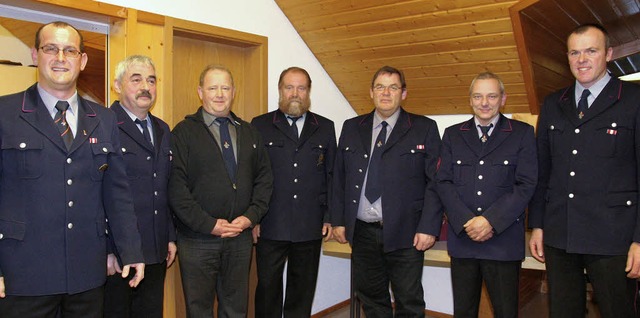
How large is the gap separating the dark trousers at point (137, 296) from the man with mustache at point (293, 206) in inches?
28.0

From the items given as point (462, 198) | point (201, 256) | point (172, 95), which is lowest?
point (201, 256)

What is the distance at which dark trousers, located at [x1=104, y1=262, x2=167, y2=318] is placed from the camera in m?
2.33

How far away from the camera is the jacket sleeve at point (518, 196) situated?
248cm

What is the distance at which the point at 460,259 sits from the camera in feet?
8.55

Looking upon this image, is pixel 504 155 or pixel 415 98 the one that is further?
pixel 415 98

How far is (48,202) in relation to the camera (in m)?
1.81

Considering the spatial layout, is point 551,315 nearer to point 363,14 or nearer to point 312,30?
point 363,14

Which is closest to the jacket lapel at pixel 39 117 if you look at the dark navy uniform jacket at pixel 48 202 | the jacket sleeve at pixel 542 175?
the dark navy uniform jacket at pixel 48 202

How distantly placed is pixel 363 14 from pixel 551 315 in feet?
7.53

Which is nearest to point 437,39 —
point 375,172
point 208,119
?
point 375,172

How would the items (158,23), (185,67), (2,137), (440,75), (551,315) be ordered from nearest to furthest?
(2,137)
(551,315)
(158,23)
(185,67)
(440,75)

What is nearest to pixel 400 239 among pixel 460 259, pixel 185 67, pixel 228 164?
pixel 460 259

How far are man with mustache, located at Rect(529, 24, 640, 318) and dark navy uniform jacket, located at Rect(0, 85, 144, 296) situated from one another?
77.1 inches

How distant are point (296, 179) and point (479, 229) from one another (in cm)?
114
